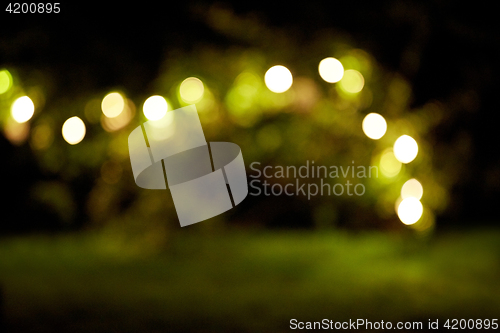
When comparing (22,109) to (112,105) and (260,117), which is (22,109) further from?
(260,117)

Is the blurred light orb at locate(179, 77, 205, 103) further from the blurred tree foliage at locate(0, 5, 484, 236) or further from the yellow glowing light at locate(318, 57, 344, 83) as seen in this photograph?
the yellow glowing light at locate(318, 57, 344, 83)

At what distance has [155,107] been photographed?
157 cm

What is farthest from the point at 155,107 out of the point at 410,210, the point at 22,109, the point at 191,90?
the point at 410,210

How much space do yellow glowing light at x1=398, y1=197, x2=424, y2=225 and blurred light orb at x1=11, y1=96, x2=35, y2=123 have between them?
1.36 m

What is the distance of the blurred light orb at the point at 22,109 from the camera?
1493 mm

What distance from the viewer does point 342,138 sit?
1.65m

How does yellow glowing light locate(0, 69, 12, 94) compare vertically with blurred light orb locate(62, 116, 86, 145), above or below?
above

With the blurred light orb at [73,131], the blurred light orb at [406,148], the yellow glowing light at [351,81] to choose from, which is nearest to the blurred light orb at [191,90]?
the blurred light orb at [73,131]

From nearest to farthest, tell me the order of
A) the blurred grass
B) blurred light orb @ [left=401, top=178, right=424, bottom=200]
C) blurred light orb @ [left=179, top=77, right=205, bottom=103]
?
the blurred grass < blurred light orb @ [left=179, top=77, right=205, bottom=103] < blurred light orb @ [left=401, top=178, right=424, bottom=200]

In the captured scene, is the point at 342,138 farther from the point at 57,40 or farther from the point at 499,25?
the point at 57,40

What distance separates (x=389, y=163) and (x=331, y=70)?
1.32ft

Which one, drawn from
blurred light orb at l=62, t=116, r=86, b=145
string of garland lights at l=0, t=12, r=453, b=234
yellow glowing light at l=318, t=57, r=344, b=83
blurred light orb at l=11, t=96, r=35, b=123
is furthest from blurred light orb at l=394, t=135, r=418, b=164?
blurred light orb at l=11, t=96, r=35, b=123

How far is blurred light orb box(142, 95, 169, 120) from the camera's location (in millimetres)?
1553

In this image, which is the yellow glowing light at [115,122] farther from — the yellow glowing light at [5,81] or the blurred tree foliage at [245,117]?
the yellow glowing light at [5,81]
